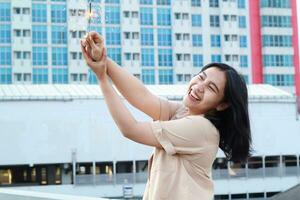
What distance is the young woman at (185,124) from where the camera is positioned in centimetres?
120

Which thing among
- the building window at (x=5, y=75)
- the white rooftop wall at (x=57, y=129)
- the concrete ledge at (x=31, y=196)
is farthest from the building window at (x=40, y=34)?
the concrete ledge at (x=31, y=196)

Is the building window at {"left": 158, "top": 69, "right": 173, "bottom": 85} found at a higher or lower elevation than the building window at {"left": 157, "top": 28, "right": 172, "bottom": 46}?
lower

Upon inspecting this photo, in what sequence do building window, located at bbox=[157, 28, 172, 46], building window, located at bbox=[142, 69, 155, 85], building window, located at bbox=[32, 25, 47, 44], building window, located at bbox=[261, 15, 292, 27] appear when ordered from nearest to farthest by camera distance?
building window, located at bbox=[32, 25, 47, 44]
building window, located at bbox=[142, 69, 155, 85]
building window, located at bbox=[157, 28, 172, 46]
building window, located at bbox=[261, 15, 292, 27]

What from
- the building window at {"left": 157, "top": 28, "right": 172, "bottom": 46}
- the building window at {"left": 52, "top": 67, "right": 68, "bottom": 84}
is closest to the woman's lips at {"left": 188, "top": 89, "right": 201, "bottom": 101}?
the building window at {"left": 52, "top": 67, "right": 68, "bottom": 84}

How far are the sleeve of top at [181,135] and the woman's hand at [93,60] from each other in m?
0.15

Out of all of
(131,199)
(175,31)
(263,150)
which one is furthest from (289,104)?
(175,31)

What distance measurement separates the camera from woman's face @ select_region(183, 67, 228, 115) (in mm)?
1284

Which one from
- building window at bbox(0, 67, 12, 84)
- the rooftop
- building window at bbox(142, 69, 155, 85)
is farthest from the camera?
building window at bbox(142, 69, 155, 85)

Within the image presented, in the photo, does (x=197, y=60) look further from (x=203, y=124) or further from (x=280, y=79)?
(x=203, y=124)

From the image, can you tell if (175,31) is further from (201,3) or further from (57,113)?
(57,113)

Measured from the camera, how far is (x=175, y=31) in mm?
35406

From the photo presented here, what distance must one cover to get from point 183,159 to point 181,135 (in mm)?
53

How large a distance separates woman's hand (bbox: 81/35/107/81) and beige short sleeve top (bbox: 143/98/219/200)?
0.15 meters

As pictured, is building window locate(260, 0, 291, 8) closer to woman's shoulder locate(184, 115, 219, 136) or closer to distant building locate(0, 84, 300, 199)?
distant building locate(0, 84, 300, 199)
